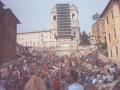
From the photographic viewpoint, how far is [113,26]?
50688 mm

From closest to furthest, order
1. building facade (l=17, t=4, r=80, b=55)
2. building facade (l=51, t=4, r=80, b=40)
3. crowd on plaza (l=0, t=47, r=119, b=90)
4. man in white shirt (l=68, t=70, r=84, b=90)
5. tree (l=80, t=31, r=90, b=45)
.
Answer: man in white shirt (l=68, t=70, r=84, b=90)
crowd on plaza (l=0, t=47, r=119, b=90)
tree (l=80, t=31, r=90, b=45)
building facade (l=17, t=4, r=80, b=55)
building facade (l=51, t=4, r=80, b=40)

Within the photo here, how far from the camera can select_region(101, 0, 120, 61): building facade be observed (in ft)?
158

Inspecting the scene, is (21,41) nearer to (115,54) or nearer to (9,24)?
(9,24)

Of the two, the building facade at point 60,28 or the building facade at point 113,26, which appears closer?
the building facade at point 113,26

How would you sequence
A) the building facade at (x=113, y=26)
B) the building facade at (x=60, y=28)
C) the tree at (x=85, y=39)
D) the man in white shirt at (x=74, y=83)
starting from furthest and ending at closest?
the building facade at (x=60, y=28), the tree at (x=85, y=39), the building facade at (x=113, y=26), the man in white shirt at (x=74, y=83)

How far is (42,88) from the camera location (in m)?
6.59

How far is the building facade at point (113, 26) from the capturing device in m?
48.1

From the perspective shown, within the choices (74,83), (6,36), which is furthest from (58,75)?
(74,83)

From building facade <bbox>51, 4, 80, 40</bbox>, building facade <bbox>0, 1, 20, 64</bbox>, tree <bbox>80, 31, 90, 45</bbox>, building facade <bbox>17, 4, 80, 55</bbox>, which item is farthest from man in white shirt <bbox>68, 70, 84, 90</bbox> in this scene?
building facade <bbox>51, 4, 80, 40</bbox>

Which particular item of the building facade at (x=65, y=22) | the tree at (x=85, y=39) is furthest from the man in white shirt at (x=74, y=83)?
the building facade at (x=65, y=22)

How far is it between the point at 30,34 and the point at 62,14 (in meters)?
17.3

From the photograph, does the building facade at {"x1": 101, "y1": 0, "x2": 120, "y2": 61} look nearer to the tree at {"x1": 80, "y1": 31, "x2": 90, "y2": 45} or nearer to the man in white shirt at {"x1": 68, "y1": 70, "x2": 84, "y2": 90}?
the man in white shirt at {"x1": 68, "y1": 70, "x2": 84, "y2": 90}

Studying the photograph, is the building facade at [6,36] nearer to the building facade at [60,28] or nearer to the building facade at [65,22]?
the building facade at [60,28]

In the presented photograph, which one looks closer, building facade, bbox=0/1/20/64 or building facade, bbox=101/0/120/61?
building facade, bbox=101/0/120/61
